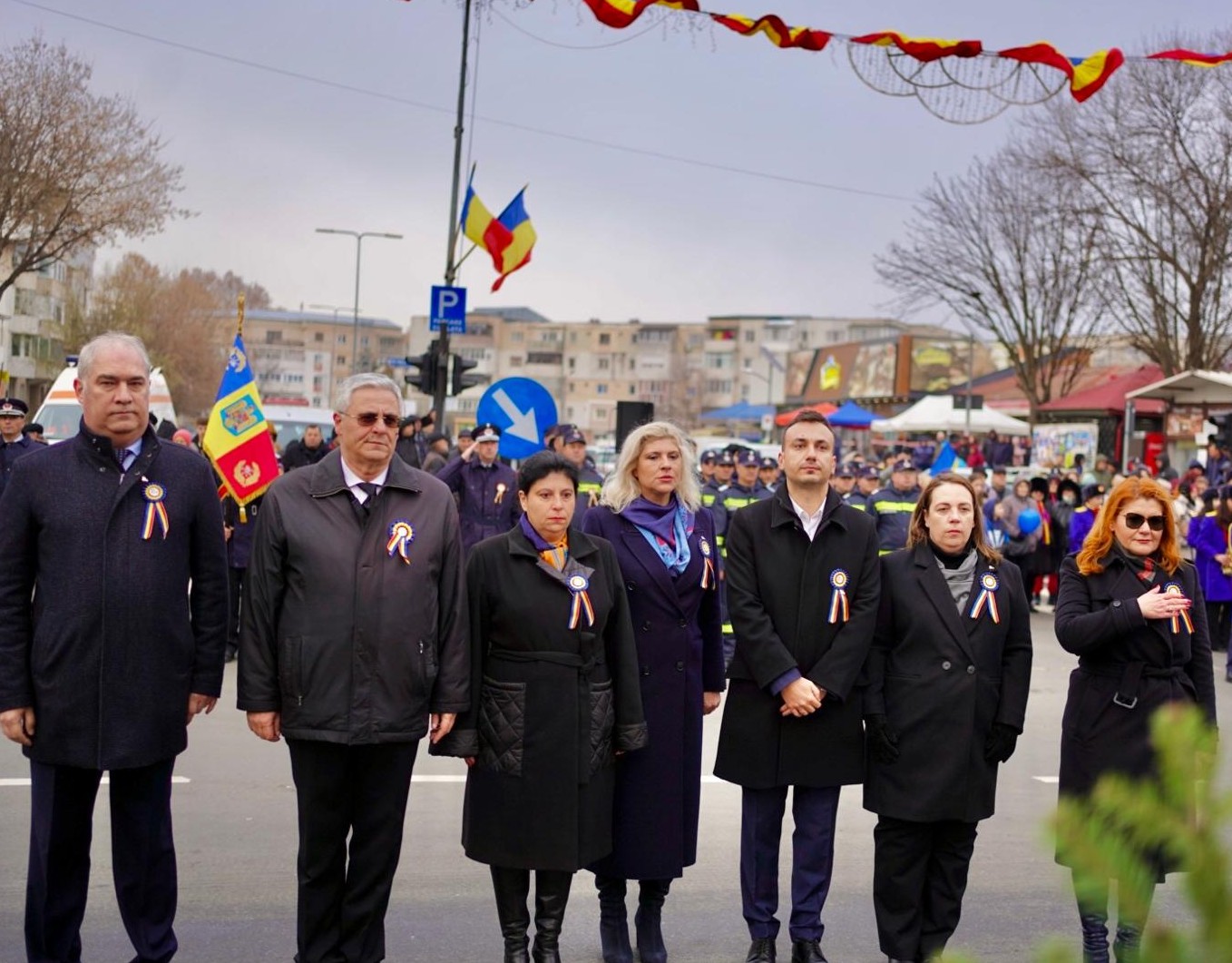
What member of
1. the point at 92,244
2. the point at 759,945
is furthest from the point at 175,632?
the point at 92,244

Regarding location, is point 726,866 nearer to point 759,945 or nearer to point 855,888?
point 855,888

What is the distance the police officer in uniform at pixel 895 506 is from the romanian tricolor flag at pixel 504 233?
281 inches

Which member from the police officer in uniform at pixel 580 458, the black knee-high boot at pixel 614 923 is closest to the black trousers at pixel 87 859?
the black knee-high boot at pixel 614 923

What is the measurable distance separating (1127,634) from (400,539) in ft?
8.94

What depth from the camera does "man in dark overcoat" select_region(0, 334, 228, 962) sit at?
4.48m

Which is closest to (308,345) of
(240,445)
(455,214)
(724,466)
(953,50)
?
(455,214)

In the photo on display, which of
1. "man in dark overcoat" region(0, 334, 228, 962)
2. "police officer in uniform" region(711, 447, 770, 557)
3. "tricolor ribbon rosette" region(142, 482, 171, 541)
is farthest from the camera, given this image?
"police officer in uniform" region(711, 447, 770, 557)

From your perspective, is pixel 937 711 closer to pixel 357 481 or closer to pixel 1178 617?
pixel 1178 617

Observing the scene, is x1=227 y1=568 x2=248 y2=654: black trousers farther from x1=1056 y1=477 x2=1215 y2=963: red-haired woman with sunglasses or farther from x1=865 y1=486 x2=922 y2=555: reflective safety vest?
x1=1056 y1=477 x2=1215 y2=963: red-haired woman with sunglasses

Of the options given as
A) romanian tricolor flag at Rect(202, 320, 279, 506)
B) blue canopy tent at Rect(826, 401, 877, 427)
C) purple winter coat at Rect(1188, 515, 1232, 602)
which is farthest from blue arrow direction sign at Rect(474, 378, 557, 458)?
blue canopy tent at Rect(826, 401, 877, 427)

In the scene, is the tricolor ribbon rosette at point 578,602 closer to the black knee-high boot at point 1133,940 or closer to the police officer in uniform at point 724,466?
the black knee-high boot at point 1133,940

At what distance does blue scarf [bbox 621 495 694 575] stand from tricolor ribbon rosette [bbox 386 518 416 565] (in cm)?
109

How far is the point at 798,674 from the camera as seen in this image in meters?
5.33

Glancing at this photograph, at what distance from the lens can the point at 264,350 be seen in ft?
485
